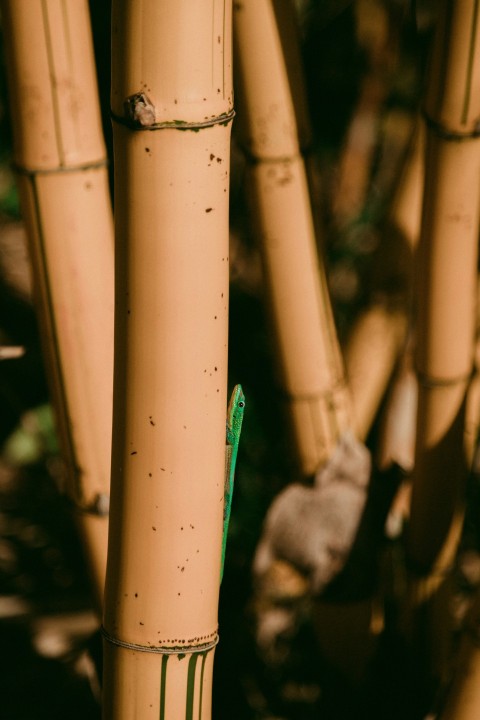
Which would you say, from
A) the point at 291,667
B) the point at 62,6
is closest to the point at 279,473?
the point at 291,667

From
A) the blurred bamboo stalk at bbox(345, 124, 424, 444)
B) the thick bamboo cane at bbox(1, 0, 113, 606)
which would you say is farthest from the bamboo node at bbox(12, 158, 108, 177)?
the blurred bamboo stalk at bbox(345, 124, 424, 444)

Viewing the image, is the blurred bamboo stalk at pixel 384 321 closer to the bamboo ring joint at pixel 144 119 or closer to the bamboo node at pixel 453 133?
the bamboo node at pixel 453 133

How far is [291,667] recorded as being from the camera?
39.9 inches

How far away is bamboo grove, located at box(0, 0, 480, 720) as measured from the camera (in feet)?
1.34

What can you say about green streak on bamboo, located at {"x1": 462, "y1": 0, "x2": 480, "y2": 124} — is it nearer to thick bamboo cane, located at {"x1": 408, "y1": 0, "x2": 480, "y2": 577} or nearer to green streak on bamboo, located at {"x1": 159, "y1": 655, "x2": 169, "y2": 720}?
thick bamboo cane, located at {"x1": 408, "y1": 0, "x2": 480, "y2": 577}

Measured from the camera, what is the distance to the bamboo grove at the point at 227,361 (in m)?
0.41

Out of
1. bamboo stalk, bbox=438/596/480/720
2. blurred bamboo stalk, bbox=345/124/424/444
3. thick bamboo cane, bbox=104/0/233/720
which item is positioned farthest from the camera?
blurred bamboo stalk, bbox=345/124/424/444

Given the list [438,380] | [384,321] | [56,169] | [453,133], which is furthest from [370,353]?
[56,169]

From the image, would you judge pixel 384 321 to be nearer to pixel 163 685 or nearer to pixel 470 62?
pixel 470 62

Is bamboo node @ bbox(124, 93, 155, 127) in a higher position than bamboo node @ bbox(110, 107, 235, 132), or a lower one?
higher

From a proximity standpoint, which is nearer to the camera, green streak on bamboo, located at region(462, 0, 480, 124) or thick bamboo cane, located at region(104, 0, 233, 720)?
thick bamboo cane, located at region(104, 0, 233, 720)

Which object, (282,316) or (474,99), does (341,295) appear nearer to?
(282,316)

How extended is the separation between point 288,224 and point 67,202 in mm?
211

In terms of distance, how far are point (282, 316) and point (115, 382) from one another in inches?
12.1
